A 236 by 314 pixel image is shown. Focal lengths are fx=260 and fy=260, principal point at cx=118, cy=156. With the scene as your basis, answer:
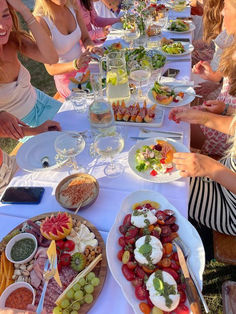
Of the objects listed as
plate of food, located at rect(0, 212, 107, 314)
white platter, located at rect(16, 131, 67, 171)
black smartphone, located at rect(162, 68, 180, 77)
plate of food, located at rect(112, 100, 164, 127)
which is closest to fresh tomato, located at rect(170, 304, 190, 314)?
plate of food, located at rect(0, 212, 107, 314)

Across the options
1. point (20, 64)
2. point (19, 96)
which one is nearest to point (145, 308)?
point (19, 96)

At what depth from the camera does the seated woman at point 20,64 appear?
2070 mm

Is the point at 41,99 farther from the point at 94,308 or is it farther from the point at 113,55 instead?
the point at 94,308

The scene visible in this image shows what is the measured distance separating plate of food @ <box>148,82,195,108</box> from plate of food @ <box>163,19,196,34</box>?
133 cm

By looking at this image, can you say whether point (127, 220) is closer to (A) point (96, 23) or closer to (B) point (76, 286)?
(B) point (76, 286)

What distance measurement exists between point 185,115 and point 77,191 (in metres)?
0.86

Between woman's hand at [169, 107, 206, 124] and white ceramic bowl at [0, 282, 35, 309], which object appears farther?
woman's hand at [169, 107, 206, 124]

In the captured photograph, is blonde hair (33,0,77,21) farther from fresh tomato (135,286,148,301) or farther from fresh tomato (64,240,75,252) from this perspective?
fresh tomato (135,286,148,301)

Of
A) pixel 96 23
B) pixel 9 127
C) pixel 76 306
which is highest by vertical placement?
pixel 96 23

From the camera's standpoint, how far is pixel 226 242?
1549 millimetres

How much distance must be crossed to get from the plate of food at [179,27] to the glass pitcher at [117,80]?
1.43 m

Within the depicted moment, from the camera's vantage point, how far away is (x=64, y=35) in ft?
8.61

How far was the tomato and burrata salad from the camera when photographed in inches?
34.5

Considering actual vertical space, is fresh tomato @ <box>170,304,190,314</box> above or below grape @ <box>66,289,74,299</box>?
below
